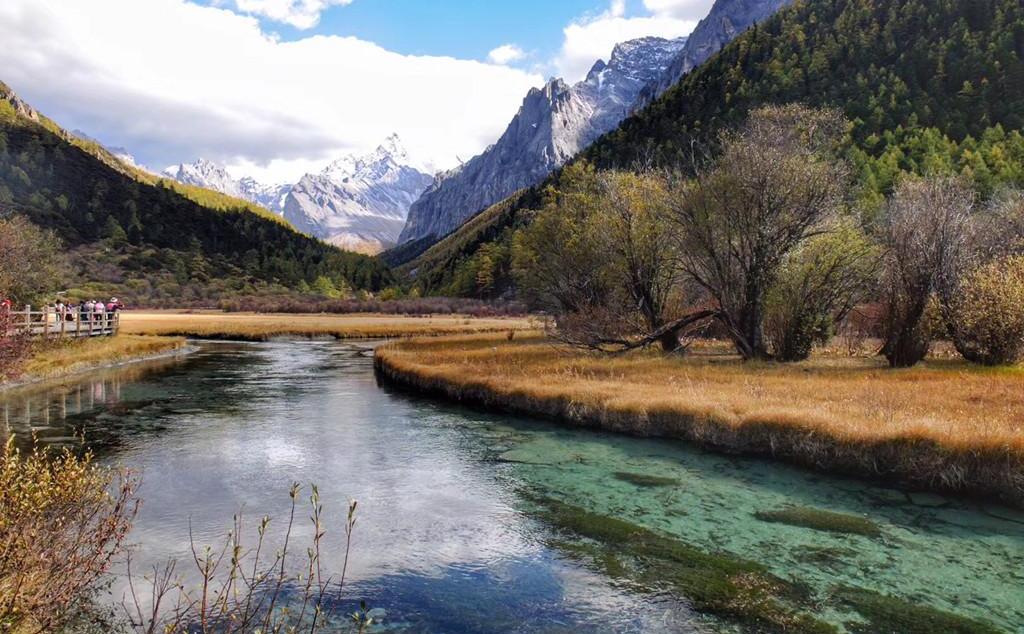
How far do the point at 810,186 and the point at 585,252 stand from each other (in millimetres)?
19041

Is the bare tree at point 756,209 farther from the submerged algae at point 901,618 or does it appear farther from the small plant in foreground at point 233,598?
the small plant in foreground at point 233,598

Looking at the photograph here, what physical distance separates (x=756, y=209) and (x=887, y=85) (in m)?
129

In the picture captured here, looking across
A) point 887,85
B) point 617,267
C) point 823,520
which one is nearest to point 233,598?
point 823,520

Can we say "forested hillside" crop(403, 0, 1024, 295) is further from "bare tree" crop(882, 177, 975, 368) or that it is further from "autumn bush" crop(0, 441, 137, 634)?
"autumn bush" crop(0, 441, 137, 634)

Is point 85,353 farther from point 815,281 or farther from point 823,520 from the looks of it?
point 823,520

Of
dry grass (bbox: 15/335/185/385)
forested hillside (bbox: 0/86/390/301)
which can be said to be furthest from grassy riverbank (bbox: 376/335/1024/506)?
forested hillside (bbox: 0/86/390/301)

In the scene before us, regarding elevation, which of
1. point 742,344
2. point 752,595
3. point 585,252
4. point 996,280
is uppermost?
point 585,252

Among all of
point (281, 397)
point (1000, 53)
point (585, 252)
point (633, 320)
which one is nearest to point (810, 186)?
point (633, 320)

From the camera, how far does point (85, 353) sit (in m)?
44.6

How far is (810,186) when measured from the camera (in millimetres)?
31531

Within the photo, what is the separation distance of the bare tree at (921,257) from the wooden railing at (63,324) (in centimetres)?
4274

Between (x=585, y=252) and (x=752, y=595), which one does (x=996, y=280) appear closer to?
(x=752, y=595)

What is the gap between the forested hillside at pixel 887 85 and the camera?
110812 millimetres

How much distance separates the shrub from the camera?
998 inches
